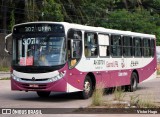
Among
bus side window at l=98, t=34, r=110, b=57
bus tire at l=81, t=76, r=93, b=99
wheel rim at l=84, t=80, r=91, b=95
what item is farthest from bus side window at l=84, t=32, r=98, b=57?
wheel rim at l=84, t=80, r=91, b=95

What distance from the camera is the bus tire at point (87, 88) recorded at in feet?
55.3

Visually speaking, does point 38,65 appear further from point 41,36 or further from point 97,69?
point 97,69

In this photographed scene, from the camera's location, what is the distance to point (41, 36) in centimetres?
1602

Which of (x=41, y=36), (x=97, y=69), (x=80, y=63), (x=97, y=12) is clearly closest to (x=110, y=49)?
(x=97, y=69)

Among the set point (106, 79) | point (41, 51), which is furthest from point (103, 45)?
point (41, 51)

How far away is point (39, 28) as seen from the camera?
16188 mm

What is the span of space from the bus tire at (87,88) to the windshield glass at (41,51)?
69.9 inches

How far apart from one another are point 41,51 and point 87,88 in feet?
8.34

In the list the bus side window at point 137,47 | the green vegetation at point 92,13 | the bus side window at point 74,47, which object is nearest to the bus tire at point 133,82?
the bus side window at point 137,47

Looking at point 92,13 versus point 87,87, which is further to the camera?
point 92,13

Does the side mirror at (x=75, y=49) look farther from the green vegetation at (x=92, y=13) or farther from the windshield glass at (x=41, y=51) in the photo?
the green vegetation at (x=92, y=13)

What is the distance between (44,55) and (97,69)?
2.94m

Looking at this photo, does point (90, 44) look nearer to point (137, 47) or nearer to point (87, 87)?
point (87, 87)

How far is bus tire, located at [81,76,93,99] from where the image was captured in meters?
16.8
